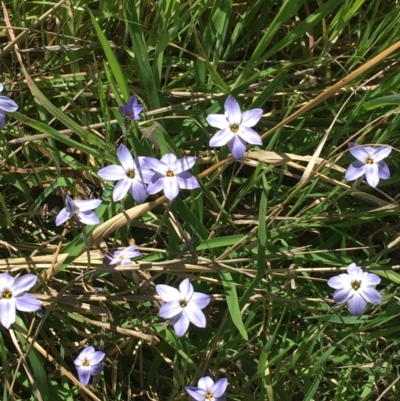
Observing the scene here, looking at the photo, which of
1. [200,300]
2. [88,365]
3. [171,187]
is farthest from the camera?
[88,365]

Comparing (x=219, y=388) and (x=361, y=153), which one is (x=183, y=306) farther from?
(x=361, y=153)

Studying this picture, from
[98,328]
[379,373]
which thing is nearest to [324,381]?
[379,373]

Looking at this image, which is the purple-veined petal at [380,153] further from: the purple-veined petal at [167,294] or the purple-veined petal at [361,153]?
the purple-veined petal at [167,294]

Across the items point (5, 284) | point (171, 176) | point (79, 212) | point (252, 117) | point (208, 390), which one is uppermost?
point (252, 117)

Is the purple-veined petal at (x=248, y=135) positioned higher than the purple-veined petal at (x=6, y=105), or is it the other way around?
the purple-veined petal at (x=6, y=105)

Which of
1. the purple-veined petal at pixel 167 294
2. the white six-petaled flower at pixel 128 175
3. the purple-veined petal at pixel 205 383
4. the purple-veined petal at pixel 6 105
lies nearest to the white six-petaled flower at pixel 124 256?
the purple-veined petal at pixel 167 294

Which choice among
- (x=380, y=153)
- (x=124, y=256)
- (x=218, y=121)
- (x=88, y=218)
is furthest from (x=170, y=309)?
(x=380, y=153)

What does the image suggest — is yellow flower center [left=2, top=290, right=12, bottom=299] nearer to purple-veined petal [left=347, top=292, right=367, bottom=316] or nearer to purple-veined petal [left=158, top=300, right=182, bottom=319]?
purple-veined petal [left=158, top=300, right=182, bottom=319]
